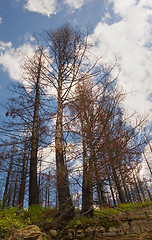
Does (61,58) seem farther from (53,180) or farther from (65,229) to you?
(65,229)

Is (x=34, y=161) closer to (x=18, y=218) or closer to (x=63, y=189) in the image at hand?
(x=63, y=189)

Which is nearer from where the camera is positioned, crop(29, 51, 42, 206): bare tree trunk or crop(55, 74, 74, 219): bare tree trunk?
crop(55, 74, 74, 219): bare tree trunk

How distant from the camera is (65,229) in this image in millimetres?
3533

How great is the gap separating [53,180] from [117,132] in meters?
2.49

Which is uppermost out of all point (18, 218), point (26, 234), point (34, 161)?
point (34, 161)

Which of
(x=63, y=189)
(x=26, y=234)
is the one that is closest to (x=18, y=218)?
(x=26, y=234)

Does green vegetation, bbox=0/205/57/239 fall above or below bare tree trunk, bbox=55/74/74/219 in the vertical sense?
below

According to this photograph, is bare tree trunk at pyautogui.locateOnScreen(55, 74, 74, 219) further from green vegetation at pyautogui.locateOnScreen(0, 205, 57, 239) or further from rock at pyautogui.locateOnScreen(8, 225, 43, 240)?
rock at pyautogui.locateOnScreen(8, 225, 43, 240)

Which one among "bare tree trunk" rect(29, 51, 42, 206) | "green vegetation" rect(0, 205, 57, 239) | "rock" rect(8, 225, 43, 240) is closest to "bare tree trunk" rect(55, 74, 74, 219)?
"green vegetation" rect(0, 205, 57, 239)

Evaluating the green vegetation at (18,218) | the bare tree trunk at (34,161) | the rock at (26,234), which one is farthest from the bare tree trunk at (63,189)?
the bare tree trunk at (34,161)

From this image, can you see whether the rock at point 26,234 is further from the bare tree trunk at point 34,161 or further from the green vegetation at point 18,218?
the bare tree trunk at point 34,161

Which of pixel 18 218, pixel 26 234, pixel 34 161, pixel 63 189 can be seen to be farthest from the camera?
pixel 34 161

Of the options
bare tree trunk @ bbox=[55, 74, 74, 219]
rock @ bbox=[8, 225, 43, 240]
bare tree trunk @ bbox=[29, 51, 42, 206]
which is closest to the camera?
rock @ bbox=[8, 225, 43, 240]

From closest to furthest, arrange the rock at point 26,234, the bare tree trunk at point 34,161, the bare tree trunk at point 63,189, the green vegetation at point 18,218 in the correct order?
the rock at point 26,234
the green vegetation at point 18,218
the bare tree trunk at point 63,189
the bare tree trunk at point 34,161
